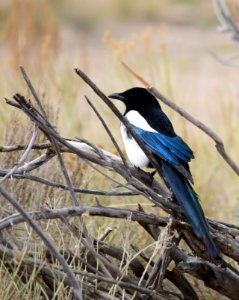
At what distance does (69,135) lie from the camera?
7.29m

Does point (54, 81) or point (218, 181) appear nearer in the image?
point (218, 181)

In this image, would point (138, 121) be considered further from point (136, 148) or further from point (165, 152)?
point (165, 152)

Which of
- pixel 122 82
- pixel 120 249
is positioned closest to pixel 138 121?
pixel 120 249

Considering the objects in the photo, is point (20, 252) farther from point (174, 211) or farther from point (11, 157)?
point (11, 157)

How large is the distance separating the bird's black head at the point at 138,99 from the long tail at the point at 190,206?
0.72 m

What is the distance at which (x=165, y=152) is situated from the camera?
13.7 feet

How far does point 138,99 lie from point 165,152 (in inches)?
26.2

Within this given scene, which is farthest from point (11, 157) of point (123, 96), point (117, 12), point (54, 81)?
point (117, 12)

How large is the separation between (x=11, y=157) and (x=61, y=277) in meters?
1.31

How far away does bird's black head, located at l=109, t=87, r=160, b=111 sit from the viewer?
4738 millimetres

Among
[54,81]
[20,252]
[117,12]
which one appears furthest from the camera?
[117,12]

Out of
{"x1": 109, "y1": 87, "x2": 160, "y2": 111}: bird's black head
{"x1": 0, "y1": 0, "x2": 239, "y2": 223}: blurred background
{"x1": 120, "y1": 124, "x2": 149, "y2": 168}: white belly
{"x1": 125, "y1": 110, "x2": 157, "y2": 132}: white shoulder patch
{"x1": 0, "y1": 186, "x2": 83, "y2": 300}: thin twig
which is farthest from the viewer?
{"x1": 0, "y1": 0, "x2": 239, "y2": 223}: blurred background

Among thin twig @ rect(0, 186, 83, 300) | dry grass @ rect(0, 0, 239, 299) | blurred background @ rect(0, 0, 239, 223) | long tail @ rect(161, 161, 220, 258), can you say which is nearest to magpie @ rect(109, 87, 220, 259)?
long tail @ rect(161, 161, 220, 258)

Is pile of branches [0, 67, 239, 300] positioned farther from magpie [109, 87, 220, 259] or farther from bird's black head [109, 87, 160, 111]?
bird's black head [109, 87, 160, 111]
